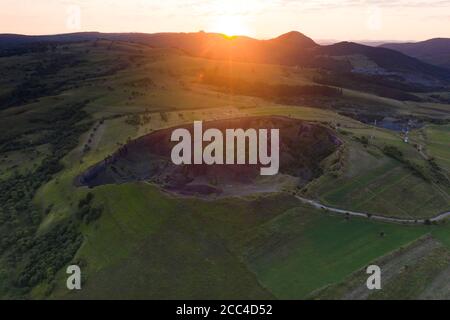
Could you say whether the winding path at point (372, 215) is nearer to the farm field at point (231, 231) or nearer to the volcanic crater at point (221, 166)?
the farm field at point (231, 231)

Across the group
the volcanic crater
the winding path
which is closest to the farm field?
the winding path

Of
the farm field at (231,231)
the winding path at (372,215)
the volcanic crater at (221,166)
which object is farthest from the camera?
the volcanic crater at (221,166)

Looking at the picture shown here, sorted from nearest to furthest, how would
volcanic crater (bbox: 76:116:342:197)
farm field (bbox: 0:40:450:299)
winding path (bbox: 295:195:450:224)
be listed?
farm field (bbox: 0:40:450:299) → winding path (bbox: 295:195:450:224) → volcanic crater (bbox: 76:116:342:197)

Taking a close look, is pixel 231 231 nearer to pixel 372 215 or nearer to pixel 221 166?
pixel 221 166

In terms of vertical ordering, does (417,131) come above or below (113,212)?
above

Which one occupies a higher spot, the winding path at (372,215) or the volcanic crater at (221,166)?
the volcanic crater at (221,166)

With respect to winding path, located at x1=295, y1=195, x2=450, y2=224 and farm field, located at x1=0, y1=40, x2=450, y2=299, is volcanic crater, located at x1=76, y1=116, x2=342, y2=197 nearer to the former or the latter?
→ farm field, located at x1=0, y1=40, x2=450, y2=299

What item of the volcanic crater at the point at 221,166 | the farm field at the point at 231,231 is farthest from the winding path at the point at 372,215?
the volcanic crater at the point at 221,166

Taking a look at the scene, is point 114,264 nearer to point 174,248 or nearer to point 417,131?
point 174,248

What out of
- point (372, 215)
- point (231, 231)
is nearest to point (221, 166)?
point (231, 231)
